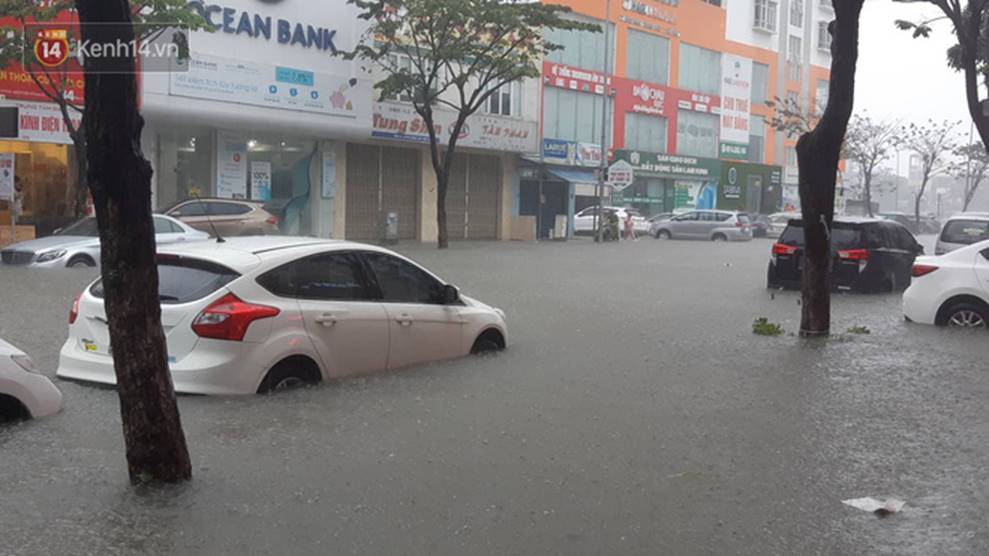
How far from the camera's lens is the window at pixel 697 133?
5400 centimetres

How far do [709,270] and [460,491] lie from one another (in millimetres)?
20663

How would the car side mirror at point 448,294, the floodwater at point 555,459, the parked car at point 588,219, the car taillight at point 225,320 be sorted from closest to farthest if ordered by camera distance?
1. the floodwater at point 555,459
2. the car taillight at point 225,320
3. the car side mirror at point 448,294
4. the parked car at point 588,219

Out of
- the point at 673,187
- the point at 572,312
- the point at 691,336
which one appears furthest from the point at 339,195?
the point at 673,187

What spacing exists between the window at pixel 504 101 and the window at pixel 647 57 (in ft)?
36.7

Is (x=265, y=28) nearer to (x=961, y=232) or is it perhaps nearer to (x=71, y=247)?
(x=71, y=247)

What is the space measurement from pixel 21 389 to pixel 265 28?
78.7 ft

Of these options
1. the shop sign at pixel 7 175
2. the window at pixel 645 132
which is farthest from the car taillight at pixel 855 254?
the window at pixel 645 132

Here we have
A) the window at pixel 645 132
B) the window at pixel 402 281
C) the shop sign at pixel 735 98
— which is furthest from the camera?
the shop sign at pixel 735 98

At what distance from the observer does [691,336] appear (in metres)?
12.9

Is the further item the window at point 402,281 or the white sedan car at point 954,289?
the white sedan car at point 954,289

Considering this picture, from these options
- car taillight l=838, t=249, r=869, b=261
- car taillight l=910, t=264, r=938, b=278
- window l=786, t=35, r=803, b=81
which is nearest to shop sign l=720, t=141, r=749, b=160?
window l=786, t=35, r=803, b=81

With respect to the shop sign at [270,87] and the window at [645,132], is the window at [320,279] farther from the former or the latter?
the window at [645,132]

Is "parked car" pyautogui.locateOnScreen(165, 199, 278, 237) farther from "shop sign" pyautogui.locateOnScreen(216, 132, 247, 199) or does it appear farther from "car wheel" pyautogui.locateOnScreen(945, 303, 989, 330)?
"car wheel" pyautogui.locateOnScreen(945, 303, 989, 330)

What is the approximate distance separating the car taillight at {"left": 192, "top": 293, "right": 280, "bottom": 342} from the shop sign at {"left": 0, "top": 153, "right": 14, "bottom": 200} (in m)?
17.1
